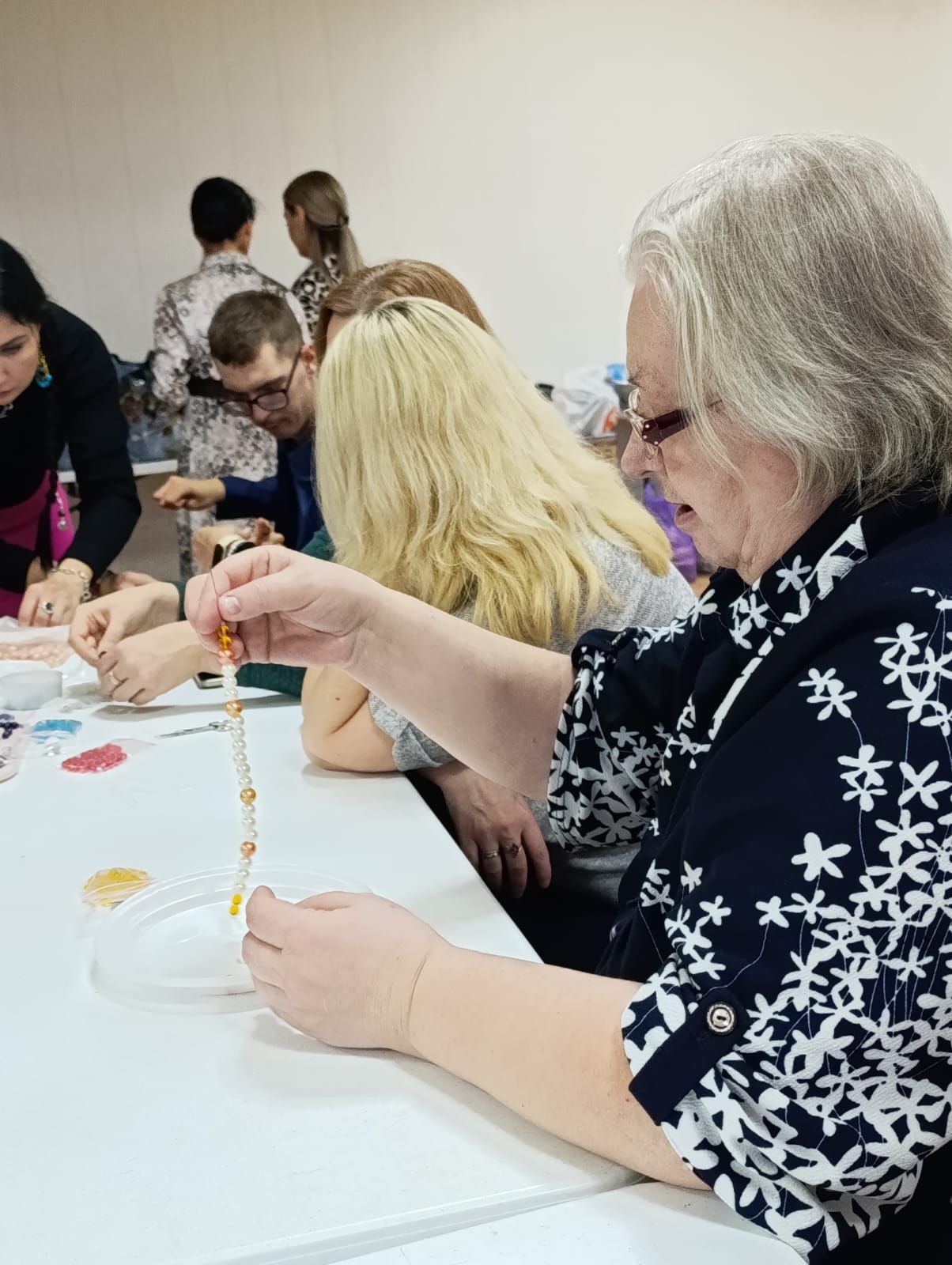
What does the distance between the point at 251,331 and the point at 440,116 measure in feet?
6.87

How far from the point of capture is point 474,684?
123 cm

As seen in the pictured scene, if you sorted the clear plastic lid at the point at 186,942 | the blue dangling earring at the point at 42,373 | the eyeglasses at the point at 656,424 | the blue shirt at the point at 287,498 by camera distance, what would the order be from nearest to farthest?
the eyeglasses at the point at 656,424 < the clear plastic lid at the point at 186,942 < the blue dangling earring at the point at 42,373 < the blue shirt at the point at 287,498

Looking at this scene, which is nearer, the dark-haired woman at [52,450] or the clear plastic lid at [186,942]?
the clear plastic lid at [186,942]

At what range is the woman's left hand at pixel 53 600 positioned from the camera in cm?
229

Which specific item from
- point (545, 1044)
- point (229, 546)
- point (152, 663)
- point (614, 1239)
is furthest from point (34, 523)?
point (614, 1239)

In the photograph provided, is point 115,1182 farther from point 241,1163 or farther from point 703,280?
point 703,280

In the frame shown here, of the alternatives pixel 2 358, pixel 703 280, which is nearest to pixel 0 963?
pixel 703 280

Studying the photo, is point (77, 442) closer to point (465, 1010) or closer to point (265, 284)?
point (265, 284)

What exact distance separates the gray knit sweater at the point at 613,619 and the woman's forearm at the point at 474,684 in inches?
9.3

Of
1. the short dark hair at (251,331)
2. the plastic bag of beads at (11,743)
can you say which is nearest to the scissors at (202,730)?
the plastic bag of beads at (11,743)

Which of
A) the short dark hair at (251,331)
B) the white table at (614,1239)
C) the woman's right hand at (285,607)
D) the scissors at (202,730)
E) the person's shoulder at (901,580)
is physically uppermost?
the short dark hair at (251,331)

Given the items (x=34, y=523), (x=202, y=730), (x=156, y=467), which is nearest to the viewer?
(x=202, y=730)

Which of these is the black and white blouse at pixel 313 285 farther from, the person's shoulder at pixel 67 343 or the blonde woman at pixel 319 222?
the person's shoulder at pixel 67 343

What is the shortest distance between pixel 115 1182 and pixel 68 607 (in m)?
1.73
